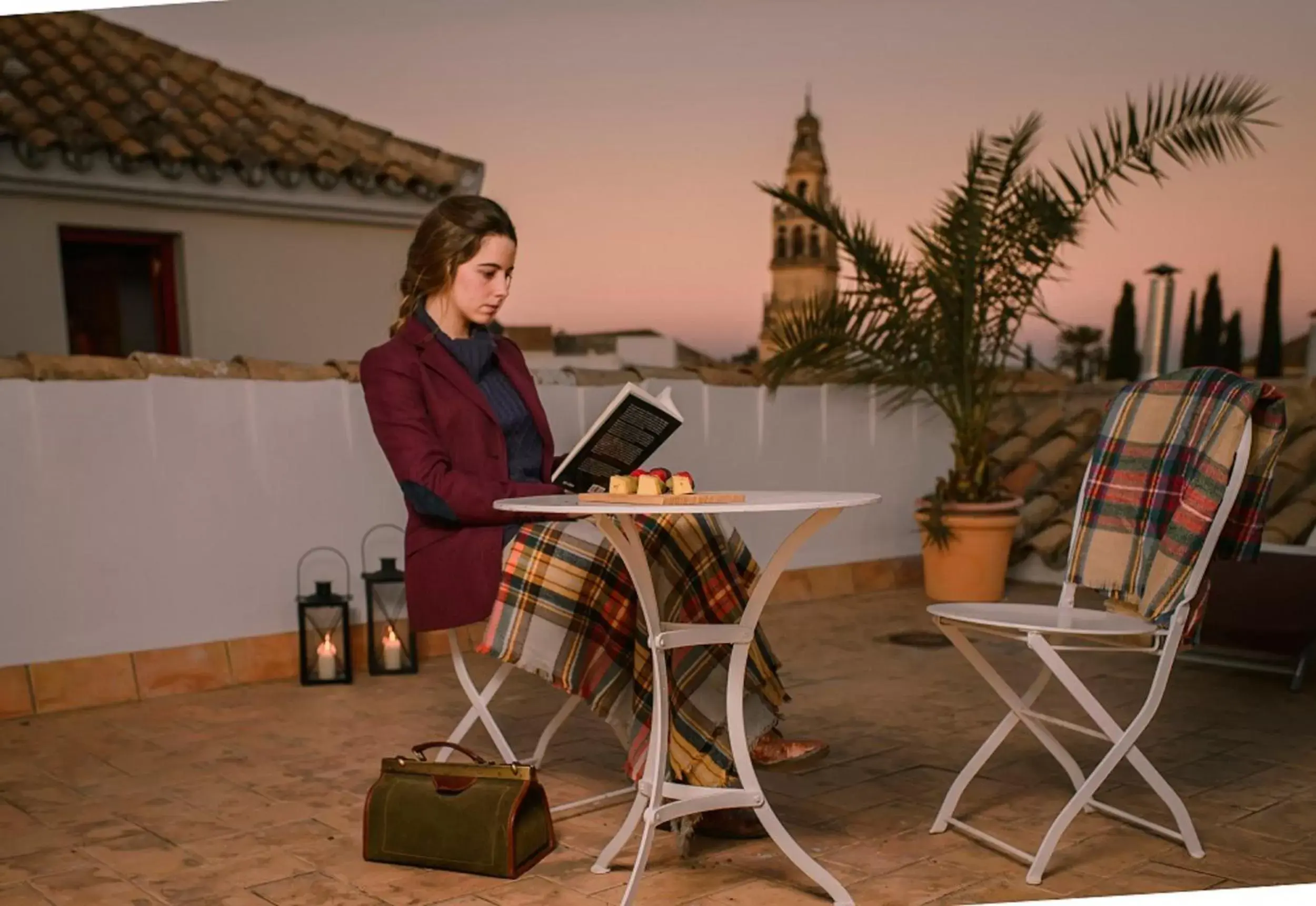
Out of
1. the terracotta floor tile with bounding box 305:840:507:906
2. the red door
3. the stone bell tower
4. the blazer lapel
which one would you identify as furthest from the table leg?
the red door

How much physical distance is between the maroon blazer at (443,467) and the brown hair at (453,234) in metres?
0.14

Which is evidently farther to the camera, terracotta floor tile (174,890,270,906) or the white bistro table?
terracotta floor tile (174,890,270,906)

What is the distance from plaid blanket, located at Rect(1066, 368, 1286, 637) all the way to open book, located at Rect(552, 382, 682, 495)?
1.08 meters

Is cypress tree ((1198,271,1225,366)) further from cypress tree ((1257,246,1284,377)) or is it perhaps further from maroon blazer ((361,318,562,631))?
maroon blazer ((361,318,562,631))

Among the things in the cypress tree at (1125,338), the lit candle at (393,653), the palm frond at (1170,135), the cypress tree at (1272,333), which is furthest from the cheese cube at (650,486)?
the cypress tree at (1272,333)

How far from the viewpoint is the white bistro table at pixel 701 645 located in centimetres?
238

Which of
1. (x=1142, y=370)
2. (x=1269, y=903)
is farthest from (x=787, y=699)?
(x=1142, y=370)

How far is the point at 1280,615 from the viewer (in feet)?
14.0

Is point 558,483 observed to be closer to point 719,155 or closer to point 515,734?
point 515,734

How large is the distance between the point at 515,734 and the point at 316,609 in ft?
4.14

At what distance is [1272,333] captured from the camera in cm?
1020

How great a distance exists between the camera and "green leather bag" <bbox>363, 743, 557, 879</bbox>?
8.66ft

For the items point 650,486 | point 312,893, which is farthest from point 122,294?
point 650,486

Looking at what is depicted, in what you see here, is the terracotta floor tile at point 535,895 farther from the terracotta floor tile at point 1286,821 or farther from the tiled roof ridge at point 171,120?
the tiled roof ridge at point 171,120
